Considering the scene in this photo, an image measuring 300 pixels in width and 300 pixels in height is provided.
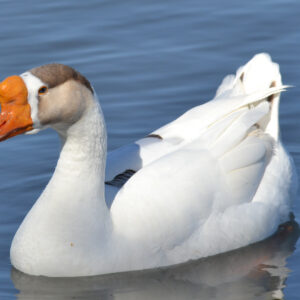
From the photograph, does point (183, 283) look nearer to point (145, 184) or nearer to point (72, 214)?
point (145, 184)

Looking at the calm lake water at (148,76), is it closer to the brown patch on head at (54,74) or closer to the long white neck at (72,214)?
the long white neck at (72,214)

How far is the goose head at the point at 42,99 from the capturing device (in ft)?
21.7

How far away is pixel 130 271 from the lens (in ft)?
24.4

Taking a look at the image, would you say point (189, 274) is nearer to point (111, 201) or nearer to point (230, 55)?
point (111, 201)

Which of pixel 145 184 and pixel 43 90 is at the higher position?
pixel 43 90

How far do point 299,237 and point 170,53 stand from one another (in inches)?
155

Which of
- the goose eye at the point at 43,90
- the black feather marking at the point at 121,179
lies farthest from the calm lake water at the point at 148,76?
the goose eye at the point at 43,90

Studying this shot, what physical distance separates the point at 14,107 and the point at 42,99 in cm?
20

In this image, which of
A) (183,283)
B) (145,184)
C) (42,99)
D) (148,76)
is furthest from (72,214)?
(148,76)

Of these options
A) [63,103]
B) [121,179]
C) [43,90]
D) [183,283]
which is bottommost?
[183,283]

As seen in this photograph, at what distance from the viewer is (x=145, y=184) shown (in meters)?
7.43

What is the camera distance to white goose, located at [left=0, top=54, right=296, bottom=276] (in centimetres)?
678

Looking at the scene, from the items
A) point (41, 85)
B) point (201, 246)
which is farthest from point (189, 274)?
point (41, 85)

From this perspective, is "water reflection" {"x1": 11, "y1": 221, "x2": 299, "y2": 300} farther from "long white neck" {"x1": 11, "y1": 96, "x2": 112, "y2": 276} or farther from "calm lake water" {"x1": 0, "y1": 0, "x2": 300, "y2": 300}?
"long white neck" {"x1": 11, "y1": 96, "x2": 112, "y2": 276}
